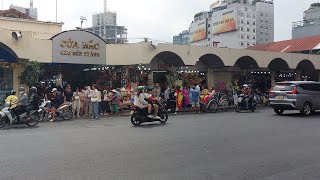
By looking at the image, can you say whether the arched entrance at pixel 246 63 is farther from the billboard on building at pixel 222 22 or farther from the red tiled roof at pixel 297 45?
the billboard on building at pixel 222 22

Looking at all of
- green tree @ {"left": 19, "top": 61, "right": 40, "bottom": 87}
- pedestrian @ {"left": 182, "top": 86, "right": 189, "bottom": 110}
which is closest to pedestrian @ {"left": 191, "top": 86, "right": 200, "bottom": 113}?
pedestrian @ {"left": 182, "top": 86, "right": 189, "bottom": 110}

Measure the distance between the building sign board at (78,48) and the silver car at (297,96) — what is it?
10170mm

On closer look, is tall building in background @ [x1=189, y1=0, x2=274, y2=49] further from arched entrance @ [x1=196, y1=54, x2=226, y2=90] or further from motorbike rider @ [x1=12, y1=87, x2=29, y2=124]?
motorbike rider @ [x1=12, y1=87, x2=29, y2=124]

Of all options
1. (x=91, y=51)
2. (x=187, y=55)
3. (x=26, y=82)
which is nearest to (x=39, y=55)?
(x=26, y=82)

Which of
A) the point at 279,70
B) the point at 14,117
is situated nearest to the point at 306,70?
the point at 279,70

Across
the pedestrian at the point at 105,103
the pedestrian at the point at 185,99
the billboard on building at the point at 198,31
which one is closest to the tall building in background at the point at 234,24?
the billboard on building at the point at 198,31

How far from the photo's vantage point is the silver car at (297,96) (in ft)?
58.6

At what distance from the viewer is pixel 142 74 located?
23906 mm

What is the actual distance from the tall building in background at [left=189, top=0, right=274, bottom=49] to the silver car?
6768 centimetres

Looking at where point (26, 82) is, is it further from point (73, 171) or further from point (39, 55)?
point (73, 171)

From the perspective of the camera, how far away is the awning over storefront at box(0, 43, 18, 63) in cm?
1941

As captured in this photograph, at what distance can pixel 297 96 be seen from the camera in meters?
17.8

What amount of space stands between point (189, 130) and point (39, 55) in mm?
10937

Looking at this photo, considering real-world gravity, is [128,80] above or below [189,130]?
above
